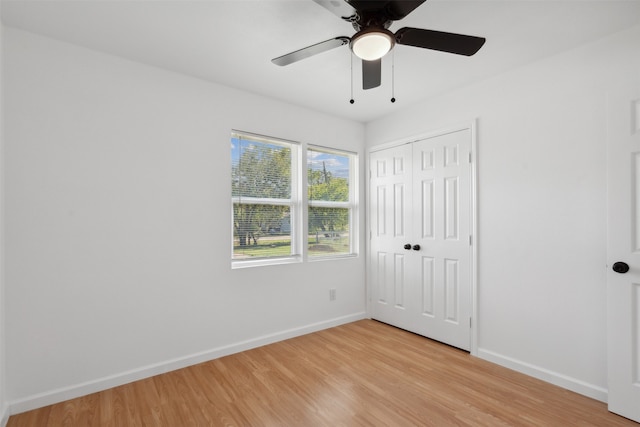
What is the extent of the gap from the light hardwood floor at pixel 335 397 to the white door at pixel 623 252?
8.7 inches

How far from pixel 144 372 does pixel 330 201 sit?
2.44m

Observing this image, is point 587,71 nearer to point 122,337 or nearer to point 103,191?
point 103,191

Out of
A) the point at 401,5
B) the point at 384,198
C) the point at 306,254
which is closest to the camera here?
the point at 401,5

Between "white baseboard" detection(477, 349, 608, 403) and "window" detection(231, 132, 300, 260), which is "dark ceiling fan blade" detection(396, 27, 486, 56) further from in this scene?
"white baseboard" detection(477, 349, 608, 403)

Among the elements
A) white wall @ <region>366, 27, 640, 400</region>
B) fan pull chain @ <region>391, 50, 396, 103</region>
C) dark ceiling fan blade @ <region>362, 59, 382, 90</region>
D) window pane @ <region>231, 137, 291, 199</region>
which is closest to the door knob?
white wall @ <region>366, 27, 640, 400</region>

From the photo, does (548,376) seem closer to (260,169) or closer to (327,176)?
(327,176)

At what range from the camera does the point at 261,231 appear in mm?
3250

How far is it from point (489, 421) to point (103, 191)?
10.1ft

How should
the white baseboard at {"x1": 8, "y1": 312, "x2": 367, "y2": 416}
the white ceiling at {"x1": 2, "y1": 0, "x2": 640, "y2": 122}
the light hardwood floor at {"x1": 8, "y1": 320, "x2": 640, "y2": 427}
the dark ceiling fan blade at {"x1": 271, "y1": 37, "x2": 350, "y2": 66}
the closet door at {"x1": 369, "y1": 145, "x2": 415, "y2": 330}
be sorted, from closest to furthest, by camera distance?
the dark ceiling fan blade at {"x1": 271, "y1": 37, "x2": 350, "y2": 66}, the white ceiling at {"x1": 2, "y1": 0, "x2": 640, "y2": 122}, the light hardwood floor at {"x1": 8, "y1": 320, "x2": 640, "y2": 427}, the white baseboard at {"x1": 8, "y1": 312, "x2": 367, "y2": 416}, the closet door at {"x1": 369, "y1": 145, "x2": 415, "y2": 330}

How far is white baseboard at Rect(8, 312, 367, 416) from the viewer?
2.10 m

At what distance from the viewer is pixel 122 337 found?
242 centimetres

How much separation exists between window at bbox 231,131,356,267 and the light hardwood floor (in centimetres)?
106

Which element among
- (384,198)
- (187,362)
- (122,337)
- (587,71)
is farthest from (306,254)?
(587,71)

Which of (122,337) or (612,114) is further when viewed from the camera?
(122,337)
